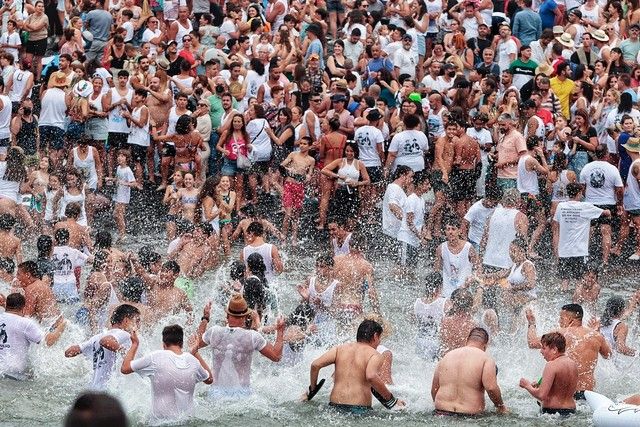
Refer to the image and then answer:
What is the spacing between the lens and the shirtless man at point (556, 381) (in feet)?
37.3

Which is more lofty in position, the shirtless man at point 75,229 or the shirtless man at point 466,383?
the shirtless man at point 75,229

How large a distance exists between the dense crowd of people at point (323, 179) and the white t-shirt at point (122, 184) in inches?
1.2

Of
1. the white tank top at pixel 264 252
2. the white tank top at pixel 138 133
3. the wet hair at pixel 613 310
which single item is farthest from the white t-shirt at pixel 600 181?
the white tank top at pixel 138 133

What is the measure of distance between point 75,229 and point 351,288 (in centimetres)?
342

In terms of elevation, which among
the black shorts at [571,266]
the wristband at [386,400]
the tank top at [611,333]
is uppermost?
the black shorts at [571,266]

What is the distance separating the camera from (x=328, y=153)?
18656mm

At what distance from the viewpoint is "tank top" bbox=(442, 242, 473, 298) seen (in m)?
14.6

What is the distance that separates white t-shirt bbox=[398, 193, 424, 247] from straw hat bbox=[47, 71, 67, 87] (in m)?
5.68

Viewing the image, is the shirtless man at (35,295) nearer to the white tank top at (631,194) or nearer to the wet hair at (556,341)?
the wet hair at (556,341)

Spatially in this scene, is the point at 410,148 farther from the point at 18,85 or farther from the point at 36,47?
the point at 36,47

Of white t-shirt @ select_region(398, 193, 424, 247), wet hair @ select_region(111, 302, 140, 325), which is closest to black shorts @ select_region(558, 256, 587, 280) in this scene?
white t-shirt @ select_region(398, 193, 424, 247)

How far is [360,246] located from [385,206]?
2.47 meters

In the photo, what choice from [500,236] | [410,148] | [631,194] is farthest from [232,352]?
[631,194]

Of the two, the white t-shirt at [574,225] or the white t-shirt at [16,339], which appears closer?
the white t-shirt at [16,339]
